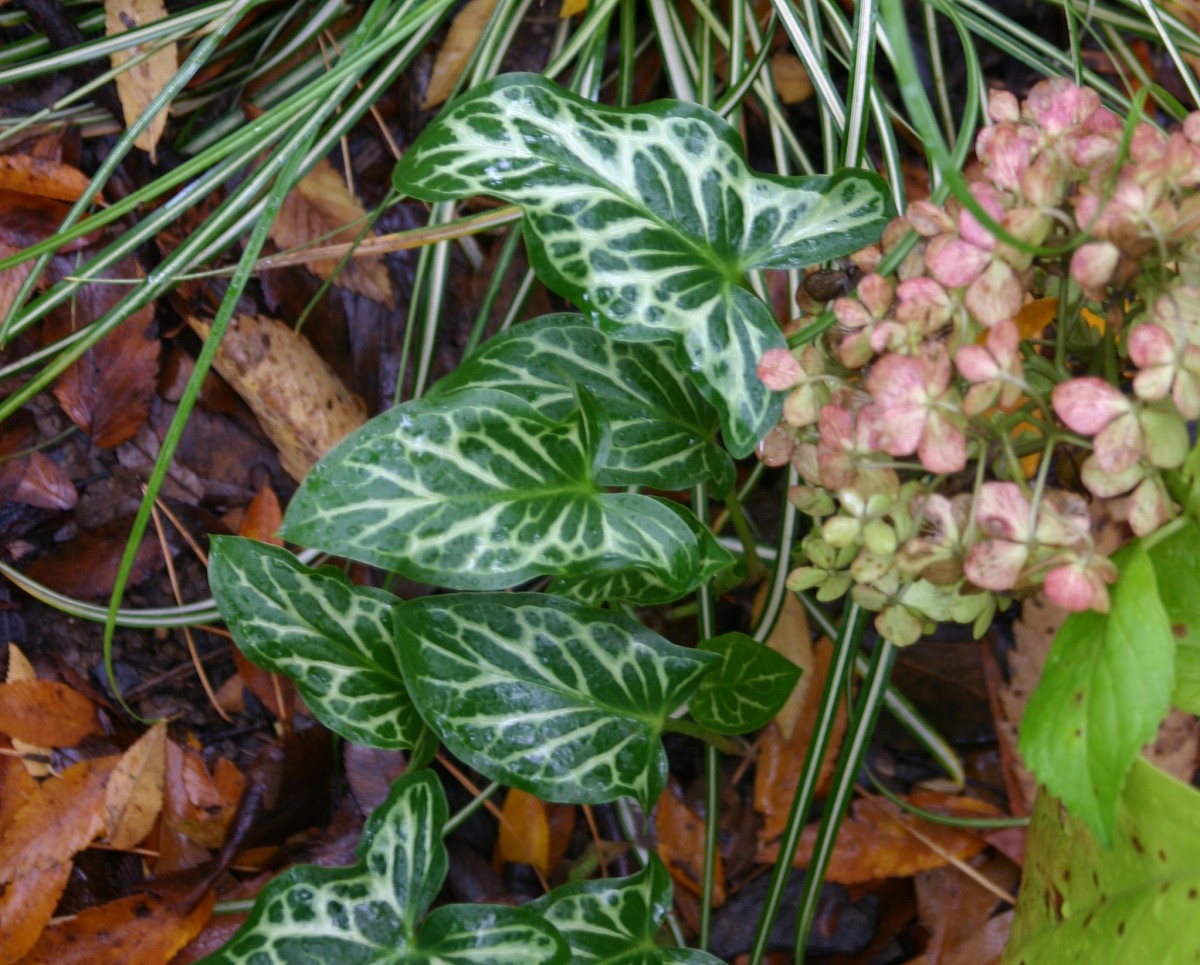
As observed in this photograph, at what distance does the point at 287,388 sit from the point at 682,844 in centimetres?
65

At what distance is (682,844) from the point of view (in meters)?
1.10

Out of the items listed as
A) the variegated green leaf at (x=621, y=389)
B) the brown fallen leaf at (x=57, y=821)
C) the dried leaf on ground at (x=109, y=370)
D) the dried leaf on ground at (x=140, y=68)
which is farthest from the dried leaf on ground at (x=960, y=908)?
the dried leaf on ground at (x=140, y=68)

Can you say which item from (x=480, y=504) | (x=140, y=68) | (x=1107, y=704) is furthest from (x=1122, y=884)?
(x=140, y=68)

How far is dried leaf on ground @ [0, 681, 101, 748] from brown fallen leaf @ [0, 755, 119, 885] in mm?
41

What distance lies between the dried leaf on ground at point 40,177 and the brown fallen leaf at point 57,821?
0.60 m

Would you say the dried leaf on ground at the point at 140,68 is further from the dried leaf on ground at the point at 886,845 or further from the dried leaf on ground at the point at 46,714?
the dried leaf on ground at the point at 886,845

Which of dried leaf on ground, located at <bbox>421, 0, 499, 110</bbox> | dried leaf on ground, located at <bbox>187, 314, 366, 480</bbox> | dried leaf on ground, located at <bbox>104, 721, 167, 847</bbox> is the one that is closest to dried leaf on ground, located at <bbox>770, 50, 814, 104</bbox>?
dried leaf on ground, located at <bbox>421, 0, 499, 110</bbox>

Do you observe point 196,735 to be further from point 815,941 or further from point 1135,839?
point 1135,839

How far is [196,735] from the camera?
1.09 meters

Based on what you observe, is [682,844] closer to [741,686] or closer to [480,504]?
[741,686]

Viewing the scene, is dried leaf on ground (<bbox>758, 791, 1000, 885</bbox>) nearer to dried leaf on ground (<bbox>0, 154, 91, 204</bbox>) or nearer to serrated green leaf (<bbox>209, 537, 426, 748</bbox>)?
serrated green leaf (<bbox>209, 537, 426, 748</bbox>)

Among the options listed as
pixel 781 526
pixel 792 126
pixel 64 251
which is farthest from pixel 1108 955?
pixel 64 251

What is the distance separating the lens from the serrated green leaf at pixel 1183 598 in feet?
1.96

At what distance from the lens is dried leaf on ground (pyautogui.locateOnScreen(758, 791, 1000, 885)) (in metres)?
1.08
